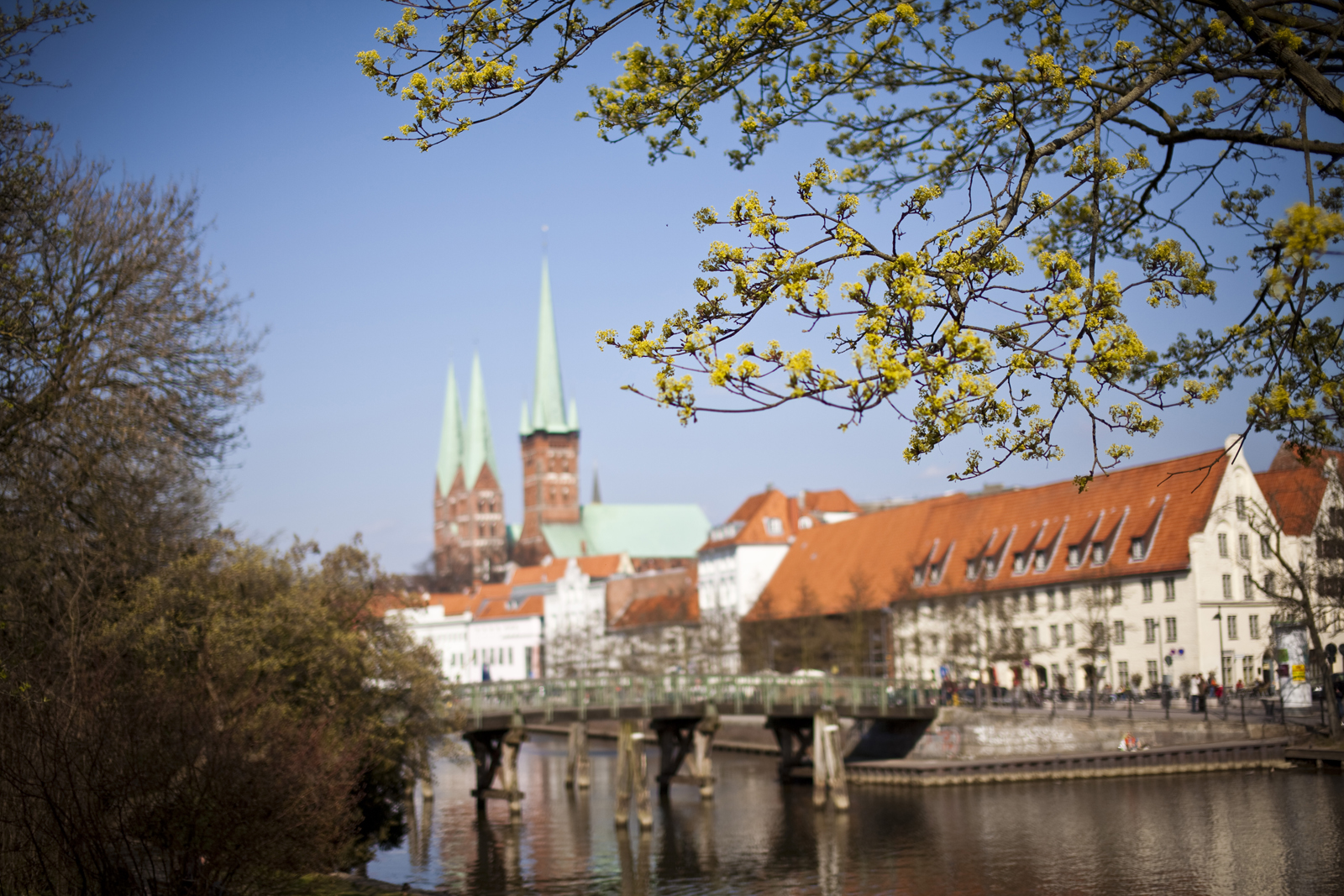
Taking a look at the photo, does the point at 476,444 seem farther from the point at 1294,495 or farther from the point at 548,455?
the point at 1294,495

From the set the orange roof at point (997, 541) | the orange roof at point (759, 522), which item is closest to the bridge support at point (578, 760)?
the orange roof at point (997, 541)

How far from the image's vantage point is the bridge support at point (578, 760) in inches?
Result: 2009

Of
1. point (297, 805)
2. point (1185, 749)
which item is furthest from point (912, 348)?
point (1185, 749)

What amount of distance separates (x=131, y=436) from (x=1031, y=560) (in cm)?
5483

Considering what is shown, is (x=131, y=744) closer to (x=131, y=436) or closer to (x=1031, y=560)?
(x=131, y=436)

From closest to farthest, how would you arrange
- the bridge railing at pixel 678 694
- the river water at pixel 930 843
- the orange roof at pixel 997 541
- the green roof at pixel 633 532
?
the river water at pixel 930 843, the bridge railing at pixel 678 694, the orange roof at pixel 997 541, the green roof at pixel 633 532

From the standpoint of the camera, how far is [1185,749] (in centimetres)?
4484

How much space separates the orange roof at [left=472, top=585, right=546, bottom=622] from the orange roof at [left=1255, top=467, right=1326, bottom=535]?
85.1 m

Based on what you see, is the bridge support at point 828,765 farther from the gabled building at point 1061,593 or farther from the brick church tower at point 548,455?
the brick church tower at point 548,455

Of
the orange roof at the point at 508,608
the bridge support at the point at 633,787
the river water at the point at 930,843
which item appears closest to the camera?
the river water at the point at 930,843

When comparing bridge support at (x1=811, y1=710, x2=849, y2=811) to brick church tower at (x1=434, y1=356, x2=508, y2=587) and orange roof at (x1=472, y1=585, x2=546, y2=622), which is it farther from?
brick church tower at (x1=434, y1=356, x2=508, y2=587)

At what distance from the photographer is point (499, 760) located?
47.2 meters

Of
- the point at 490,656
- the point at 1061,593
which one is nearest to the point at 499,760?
the point at 1061,593

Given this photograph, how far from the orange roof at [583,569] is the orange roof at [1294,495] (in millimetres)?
83493
